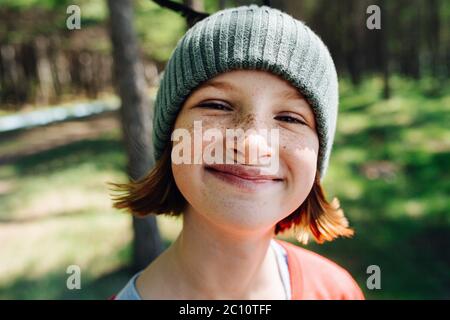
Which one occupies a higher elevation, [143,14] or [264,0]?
[143,14]

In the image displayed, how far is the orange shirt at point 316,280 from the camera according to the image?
5.19ft

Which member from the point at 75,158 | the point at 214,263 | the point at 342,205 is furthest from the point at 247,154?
the point at 75,158

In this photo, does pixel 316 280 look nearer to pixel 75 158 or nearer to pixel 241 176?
pixel 241 176

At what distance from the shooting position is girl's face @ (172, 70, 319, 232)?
1.24m

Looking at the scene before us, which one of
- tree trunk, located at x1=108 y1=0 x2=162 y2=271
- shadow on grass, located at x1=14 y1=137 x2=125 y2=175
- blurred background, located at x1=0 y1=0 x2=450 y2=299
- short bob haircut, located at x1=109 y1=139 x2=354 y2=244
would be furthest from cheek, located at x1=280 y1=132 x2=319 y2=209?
shadow on grass, located at x1=14 y1=137 x2=125 y2=175

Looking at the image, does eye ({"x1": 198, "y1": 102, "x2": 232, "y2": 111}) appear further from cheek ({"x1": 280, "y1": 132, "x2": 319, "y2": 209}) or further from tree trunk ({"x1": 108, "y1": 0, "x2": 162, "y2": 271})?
tree trunk ({"x1": 108, "y1": 0, "x2": 162, "y2": 271})

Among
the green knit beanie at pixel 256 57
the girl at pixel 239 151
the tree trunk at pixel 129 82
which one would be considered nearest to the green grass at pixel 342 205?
the tree trunk at pixel 129 82

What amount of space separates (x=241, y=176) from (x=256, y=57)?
1.10 ft

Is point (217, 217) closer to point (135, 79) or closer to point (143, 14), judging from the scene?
point (135, 79)

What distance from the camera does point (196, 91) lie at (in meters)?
1.37

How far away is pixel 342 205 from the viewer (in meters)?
6.69

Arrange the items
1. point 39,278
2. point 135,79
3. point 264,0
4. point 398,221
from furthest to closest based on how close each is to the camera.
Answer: point 398,221 → point 39,278 → point 135,79 → point 264,0
